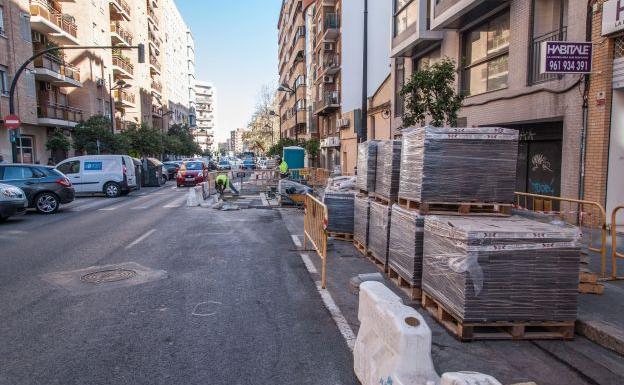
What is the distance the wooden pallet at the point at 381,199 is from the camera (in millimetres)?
7370

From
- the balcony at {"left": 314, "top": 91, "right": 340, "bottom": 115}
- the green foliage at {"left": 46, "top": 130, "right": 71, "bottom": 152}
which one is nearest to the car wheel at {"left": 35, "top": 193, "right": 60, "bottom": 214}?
the green foliage at {"left": 46, "top": 130, "right": 71, "bottom": 152}

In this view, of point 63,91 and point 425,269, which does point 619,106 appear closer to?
point 425,269

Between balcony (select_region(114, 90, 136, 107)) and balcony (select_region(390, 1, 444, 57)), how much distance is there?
1554 inches

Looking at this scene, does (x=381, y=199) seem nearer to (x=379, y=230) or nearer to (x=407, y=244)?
(x=379, y=230)

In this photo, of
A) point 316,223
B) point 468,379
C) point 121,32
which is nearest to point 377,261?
point 316,223

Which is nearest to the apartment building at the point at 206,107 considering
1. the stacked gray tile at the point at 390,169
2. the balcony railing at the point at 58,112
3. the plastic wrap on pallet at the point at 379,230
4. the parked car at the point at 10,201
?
the balcony railing at the point at 58,112

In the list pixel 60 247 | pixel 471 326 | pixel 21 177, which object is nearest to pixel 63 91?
pixel 21 177

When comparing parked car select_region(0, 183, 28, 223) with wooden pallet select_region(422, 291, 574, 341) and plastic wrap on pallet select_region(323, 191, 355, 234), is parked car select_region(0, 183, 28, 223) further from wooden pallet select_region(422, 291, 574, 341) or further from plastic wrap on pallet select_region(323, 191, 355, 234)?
wooden pallet select_region(422, 291, 574, 341)

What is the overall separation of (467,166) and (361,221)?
340cm

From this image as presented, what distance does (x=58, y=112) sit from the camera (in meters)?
33.9

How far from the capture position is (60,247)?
9297mm

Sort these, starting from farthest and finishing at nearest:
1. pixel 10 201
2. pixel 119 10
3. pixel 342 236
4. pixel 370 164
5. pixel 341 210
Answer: pixel 119 10, pixel 10 201, pixel 342 236, pixel 341 210, pixel 370 164

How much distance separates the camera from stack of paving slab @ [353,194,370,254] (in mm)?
8492

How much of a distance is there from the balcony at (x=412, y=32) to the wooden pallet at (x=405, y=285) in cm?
1126
